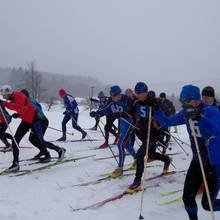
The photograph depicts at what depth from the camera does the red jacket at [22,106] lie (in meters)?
7.28

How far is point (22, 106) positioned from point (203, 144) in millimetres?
4474

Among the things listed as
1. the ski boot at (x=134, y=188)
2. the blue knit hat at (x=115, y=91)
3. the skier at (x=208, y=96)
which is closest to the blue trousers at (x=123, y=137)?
the blue knit hat at (x=115, y=91)

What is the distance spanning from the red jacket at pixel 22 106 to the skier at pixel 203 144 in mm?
4180

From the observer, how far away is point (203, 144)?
4.27 metres

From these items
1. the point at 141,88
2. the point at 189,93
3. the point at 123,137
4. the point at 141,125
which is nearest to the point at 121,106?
the point at 123,137

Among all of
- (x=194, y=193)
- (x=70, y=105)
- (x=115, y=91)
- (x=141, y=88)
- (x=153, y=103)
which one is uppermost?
(x=141, y=88)

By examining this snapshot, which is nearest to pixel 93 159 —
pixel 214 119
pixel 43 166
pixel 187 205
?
pixel 43 166

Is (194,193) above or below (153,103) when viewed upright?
below

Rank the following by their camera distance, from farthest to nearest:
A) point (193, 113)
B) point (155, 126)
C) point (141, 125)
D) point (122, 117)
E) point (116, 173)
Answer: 1. point (122, 117)
2. point (116, 173)
3. point (141, 125)
4. point (155, 126)
5. point (193, 113)

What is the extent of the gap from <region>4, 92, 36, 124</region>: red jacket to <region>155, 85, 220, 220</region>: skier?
4180 mm

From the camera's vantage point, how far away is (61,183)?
6660mm

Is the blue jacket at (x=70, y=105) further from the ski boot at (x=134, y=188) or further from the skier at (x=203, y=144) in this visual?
the skier at (x=203, y=144)

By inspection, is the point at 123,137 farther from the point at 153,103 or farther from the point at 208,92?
the point at 208,92

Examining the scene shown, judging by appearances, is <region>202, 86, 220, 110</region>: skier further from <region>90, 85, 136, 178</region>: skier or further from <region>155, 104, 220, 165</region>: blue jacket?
<region>155, 104, 220, 165</region>: blue jacket
